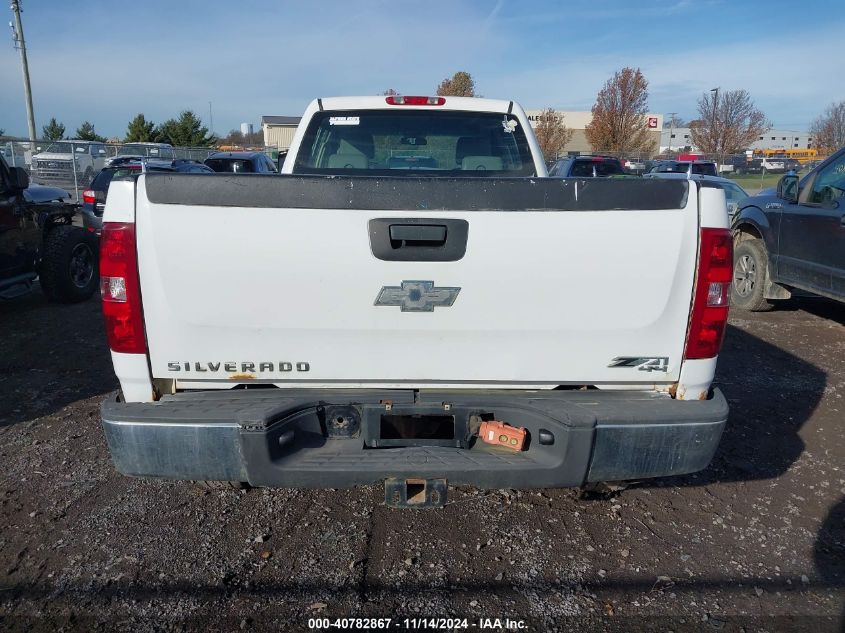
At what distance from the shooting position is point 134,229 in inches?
97.0

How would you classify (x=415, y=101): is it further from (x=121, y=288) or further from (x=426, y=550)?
(x=426, y=550)

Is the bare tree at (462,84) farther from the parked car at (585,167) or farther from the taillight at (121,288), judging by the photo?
the taillight at (121,288)

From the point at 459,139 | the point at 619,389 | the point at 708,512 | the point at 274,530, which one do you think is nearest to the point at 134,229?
the point at 274,530

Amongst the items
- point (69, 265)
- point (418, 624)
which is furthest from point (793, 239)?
point (69, 265)

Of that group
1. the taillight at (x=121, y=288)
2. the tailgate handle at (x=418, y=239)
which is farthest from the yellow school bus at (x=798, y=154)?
the taillight at (x=121, y=288)

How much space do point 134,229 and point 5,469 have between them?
7.76 ft

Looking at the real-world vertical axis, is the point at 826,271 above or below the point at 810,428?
above

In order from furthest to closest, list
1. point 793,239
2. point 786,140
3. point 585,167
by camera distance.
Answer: point 786,140
point 585,167
point 793,239

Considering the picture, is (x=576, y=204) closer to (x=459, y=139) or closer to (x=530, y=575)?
(x=530, y=575)

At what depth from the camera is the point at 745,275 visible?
8125 millimetres

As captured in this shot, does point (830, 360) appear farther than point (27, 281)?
No

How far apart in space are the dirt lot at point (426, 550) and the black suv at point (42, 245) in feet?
11.0

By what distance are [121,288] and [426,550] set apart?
1792mm

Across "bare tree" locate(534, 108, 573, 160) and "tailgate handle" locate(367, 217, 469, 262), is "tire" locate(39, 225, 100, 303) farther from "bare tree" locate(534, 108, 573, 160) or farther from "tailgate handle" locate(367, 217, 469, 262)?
"bare tree" locate(534, 108, 573, 160)
